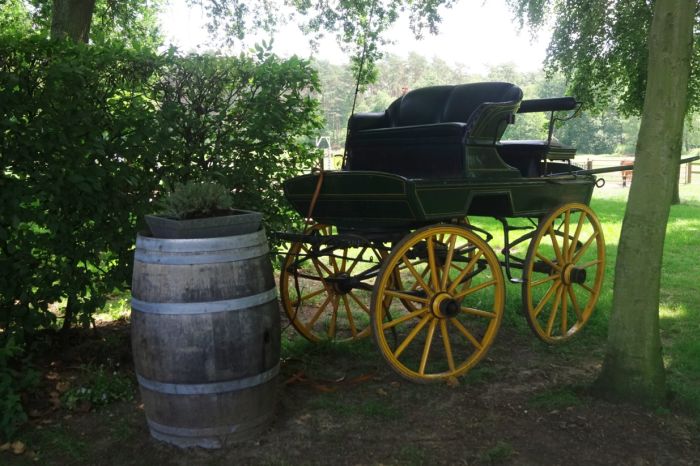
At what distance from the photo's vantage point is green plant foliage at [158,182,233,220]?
10.4 feet

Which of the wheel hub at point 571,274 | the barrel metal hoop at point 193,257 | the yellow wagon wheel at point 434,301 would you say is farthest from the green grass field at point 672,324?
the barrel metal hoop at point 193,257

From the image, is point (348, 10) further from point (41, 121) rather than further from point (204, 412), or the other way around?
point (204, 412)

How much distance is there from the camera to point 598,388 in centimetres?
367

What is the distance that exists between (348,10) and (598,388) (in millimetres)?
7058

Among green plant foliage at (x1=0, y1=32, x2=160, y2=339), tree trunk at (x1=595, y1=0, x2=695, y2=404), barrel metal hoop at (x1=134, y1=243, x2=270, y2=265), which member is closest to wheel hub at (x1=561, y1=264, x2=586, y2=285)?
tree trunk at (x1=595, y1=0, x2=695, y2=404)

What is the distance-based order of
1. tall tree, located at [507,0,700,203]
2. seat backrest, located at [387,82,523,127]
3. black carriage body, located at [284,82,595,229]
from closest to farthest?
1. black carriage body, located at [284,82,595,229]
2. seat backrest, located at [387,82,523,127]
3. tall tree, located at [507,0,700,203]

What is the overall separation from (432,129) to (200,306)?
189 centimetres

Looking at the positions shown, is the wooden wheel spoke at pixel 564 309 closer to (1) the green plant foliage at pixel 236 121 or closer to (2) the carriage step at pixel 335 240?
(2) the carriage step at pixel 335 240

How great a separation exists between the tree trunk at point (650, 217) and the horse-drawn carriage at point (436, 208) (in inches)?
31.4

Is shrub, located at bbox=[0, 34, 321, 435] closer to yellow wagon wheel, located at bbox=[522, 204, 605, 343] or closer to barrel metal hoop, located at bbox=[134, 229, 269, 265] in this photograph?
barrel metal hoop, located at bbox=[134, 229, 269, 265]

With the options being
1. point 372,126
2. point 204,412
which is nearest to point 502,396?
point 204,412

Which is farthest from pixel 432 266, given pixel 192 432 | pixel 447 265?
pixel 192 432

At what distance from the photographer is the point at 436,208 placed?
3.78 m

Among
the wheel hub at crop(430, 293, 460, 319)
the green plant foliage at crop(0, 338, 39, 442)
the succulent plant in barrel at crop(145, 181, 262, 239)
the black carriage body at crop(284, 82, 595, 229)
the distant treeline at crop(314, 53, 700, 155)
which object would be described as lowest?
the green plant foliage at crop(0, 338, 39, 442)
